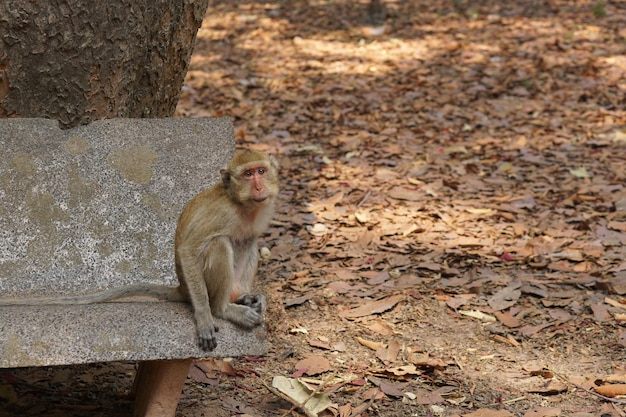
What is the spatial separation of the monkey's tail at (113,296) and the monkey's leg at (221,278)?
191 millimetres

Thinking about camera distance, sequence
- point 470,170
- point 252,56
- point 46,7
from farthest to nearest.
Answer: point 252,56 < point 470,170 < point 46,7

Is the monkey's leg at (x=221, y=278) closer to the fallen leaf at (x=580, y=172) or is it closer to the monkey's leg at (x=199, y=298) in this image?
the monkey's leg at (x=199, y=298)

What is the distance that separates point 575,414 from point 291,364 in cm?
156

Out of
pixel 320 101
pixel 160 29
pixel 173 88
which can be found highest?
pixel 160 29

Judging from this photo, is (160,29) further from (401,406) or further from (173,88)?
(401,406)

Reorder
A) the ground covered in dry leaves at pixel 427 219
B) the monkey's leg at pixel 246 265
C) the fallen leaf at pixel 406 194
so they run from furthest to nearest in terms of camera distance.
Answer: the fallen leaf at pixel 406 194 < the ground covered in dry leaves at pixel 427 219 < the monkey's leg at pixel 246 265

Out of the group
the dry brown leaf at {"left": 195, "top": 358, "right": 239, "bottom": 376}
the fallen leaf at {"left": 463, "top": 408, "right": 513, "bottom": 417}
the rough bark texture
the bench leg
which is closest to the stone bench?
the bench leg

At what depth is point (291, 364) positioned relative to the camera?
16.3ft

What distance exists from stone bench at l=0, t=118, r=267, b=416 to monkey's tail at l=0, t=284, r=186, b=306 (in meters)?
0.08

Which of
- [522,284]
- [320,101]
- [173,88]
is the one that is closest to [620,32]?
[320,101]

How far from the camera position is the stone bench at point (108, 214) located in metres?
3.86

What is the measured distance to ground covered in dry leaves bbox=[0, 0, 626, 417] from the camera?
15.4 ft

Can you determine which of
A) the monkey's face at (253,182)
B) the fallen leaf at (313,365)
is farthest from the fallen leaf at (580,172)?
the monkey's face at (253,182)

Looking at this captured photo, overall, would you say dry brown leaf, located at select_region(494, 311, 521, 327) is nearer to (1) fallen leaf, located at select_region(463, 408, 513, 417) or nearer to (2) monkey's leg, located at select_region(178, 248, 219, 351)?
(1) fallen leaf, located at select_region(463, 408, 513, 417)
